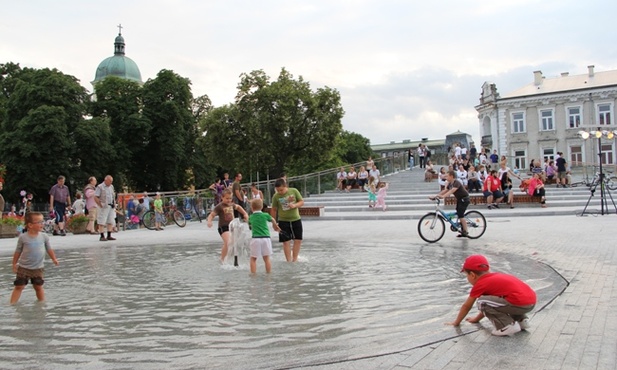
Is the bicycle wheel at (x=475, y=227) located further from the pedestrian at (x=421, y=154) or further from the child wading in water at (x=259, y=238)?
the pedestrian at (x=421, y=154)

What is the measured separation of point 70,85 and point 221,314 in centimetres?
4648

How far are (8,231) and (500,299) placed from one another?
762 inches

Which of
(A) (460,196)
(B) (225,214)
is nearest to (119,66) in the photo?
(A) (460,196)

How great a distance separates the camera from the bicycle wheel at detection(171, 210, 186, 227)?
953 inches

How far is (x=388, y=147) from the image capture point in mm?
158500

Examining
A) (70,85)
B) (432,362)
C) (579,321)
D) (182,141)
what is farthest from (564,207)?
(70,85)

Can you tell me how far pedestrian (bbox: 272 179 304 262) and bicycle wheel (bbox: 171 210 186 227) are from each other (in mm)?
14155

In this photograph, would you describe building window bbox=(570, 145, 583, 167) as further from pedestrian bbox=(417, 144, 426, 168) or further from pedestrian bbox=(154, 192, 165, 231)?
pedestrian bbox=(154, 192, 165, 231)

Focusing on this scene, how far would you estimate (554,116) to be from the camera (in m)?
64.0

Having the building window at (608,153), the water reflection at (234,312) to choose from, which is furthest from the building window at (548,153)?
the water reflection at (234,312)

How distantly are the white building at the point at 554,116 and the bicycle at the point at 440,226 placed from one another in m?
52.6

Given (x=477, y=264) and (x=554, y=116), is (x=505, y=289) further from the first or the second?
(x=554, y=116)

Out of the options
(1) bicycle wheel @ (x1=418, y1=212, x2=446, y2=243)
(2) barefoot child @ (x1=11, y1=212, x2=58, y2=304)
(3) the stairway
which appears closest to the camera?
(2) barefoot child @ (x1=11, y1=212, x2=58, y2=304)

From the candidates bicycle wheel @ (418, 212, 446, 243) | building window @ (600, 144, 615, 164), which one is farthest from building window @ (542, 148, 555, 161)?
bicycle wheel @ (418, 212, 446, 243)
